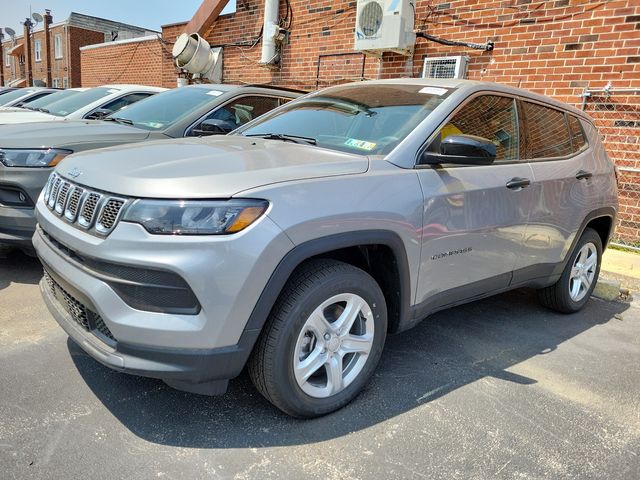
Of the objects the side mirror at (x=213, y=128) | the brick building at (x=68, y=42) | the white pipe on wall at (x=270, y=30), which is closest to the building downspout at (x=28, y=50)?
the brick building at (x=68, y=42)

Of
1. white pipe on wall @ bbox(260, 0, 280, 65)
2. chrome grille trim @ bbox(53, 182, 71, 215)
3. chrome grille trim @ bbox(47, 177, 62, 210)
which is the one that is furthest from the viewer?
white pipe on wall @ bbox(260, 0, 280, 65)

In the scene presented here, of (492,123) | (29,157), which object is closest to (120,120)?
(29,157)

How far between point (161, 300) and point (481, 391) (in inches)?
75.4

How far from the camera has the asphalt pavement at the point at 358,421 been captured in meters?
2.26

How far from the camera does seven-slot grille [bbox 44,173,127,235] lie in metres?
2.25

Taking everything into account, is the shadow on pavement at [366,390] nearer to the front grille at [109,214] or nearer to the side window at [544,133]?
the front grille at [109,214]

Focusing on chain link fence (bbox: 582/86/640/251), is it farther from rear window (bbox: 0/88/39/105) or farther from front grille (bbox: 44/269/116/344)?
rear window (bbox: 0/88/39/105)

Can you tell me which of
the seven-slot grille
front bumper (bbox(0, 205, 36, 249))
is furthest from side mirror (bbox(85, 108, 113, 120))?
the seven-slot grille

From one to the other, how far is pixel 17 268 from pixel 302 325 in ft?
11.2

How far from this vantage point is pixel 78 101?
7.43m

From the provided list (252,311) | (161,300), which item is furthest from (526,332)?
(161,300)

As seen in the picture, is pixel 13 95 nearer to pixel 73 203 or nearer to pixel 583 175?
pixel 73 203

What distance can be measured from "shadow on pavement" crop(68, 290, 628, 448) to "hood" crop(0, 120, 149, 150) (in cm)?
183

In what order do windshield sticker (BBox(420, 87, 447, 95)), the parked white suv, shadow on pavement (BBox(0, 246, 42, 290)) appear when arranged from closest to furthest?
windshield sticker (BBox(420, 87, 447, 95)) < shadow on pavement (BBox(0, 246, 42, 290)) < the parked white suv
